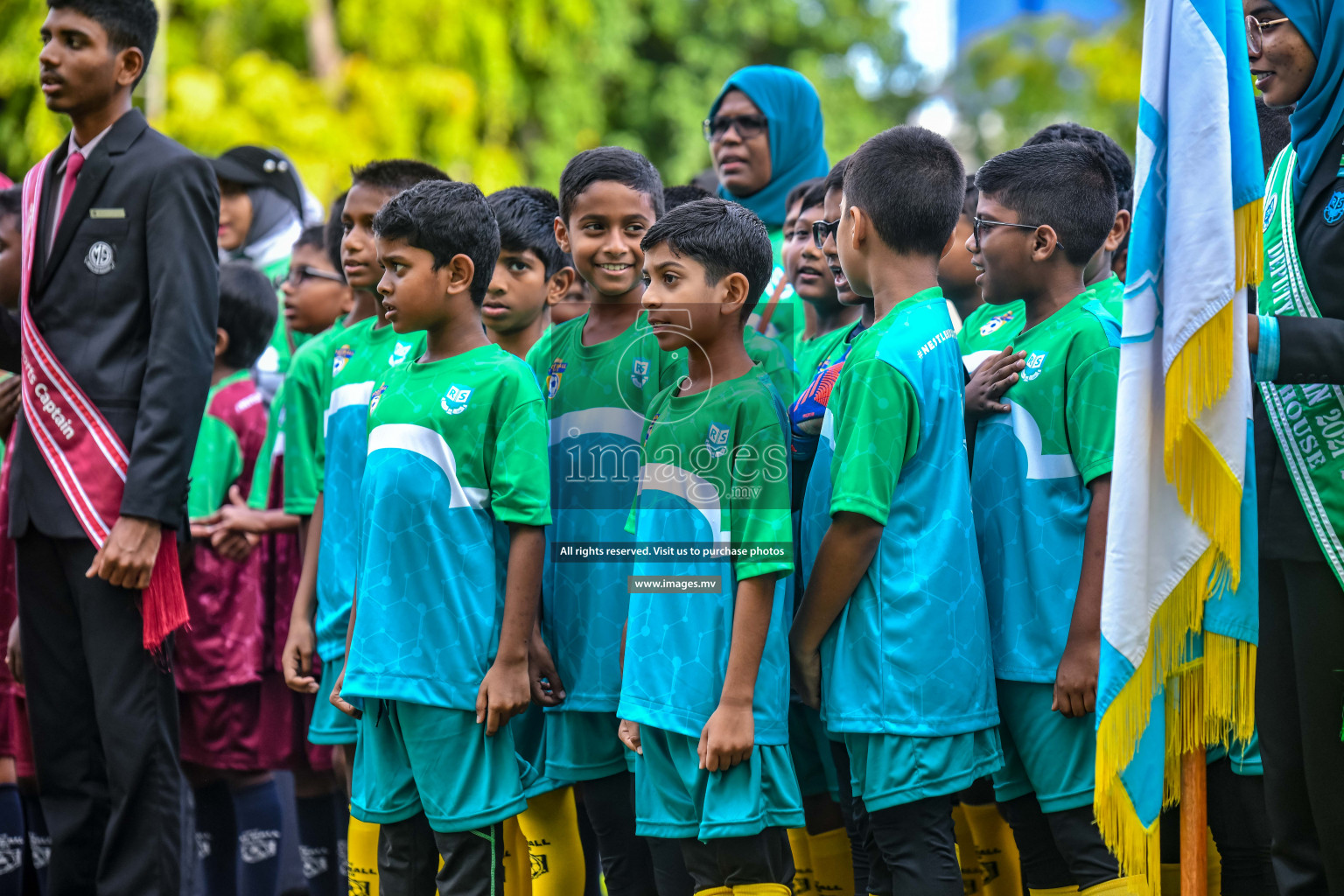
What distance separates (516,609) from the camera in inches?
116

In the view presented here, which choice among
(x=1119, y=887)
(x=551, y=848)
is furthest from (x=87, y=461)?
(x=1119, y=887)

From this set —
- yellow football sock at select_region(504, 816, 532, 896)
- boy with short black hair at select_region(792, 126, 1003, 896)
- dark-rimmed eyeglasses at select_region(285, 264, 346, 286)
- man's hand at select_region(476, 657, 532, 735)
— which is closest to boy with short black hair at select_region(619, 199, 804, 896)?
boy with short black hair at select_region(792, 126, 1003, 896)

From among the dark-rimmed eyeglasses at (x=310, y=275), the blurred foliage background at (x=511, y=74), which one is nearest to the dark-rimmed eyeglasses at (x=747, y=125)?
the dark-rimmed eyeglasses at (x=310, y=275)

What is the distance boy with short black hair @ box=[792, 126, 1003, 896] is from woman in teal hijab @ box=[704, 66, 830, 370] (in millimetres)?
2243

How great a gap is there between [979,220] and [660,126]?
13.2m

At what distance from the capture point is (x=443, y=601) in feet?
9.65

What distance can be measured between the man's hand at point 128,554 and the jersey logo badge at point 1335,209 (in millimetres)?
2847

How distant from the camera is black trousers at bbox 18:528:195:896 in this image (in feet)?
10.7

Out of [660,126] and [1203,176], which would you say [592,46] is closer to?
[660,126]

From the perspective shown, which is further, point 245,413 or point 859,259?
point 245,413

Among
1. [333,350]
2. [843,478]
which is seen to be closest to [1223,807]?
[843,478]

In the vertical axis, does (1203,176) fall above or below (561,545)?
above

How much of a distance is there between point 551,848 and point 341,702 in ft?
2.22

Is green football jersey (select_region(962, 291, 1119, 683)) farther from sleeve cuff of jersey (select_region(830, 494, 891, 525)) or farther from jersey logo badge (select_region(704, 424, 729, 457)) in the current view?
jersey logo badge (select_region(704, 424, 729, 457))
